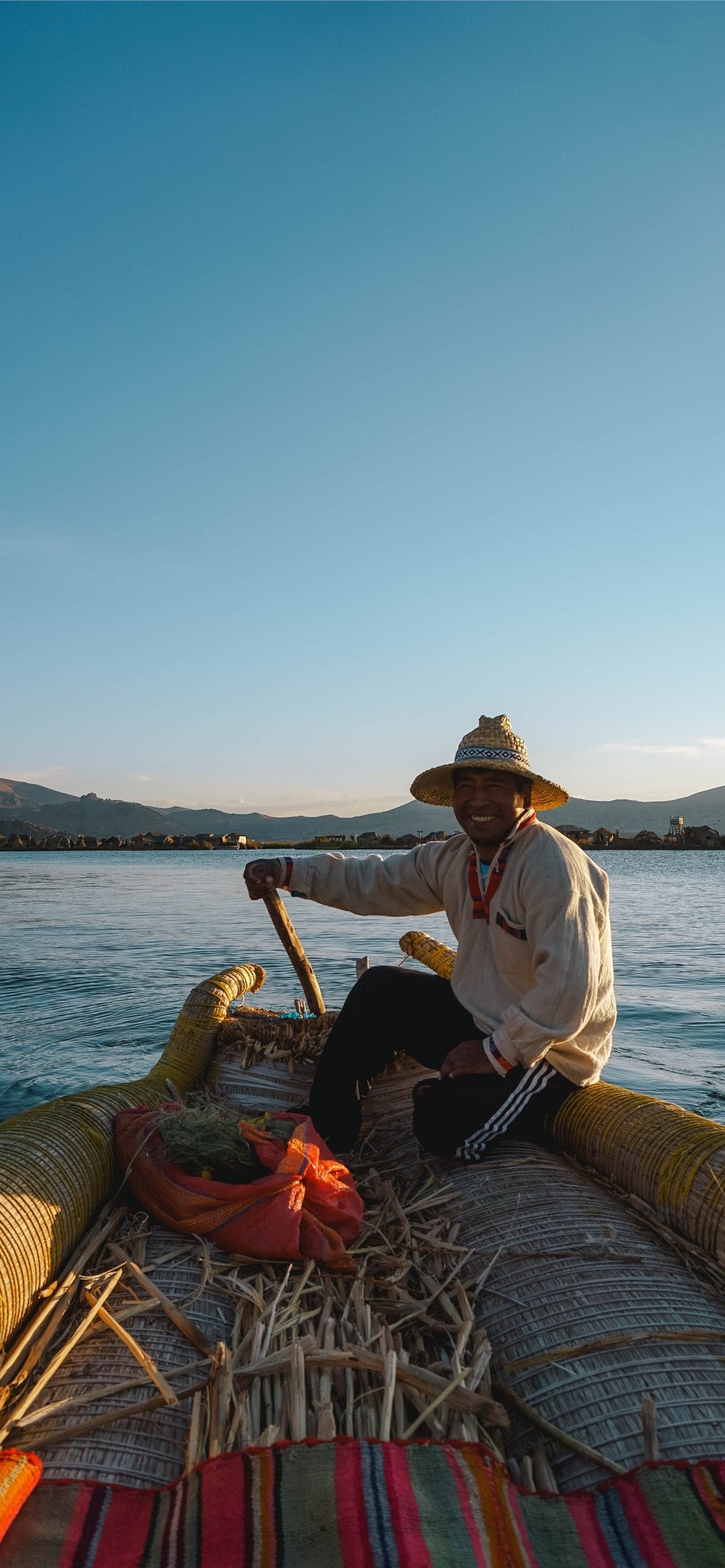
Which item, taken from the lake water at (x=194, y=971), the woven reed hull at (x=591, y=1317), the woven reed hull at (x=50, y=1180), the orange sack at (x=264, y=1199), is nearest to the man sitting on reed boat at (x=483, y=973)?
the woven reed hull at (x=591, y=1317)

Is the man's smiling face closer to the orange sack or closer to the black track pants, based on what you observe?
the black track pants

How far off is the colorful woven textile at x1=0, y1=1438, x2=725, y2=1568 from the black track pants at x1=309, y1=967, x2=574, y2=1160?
1332mm

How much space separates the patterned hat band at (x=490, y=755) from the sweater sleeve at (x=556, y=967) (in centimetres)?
37

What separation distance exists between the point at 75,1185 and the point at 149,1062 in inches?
170

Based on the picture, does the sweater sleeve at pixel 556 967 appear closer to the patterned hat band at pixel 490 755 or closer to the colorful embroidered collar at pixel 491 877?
the colorful embroidered collar at pixel 491 877

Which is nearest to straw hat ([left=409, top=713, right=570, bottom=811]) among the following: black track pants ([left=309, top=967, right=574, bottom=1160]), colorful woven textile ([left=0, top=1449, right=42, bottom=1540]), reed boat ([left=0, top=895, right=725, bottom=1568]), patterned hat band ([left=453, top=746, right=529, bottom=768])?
patterned hat band ([left=453, top=746, right=529, bottom=768])

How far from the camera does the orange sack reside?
2293 millimetres

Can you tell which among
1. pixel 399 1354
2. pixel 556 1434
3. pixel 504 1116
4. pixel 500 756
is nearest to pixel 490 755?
pixel 500 756

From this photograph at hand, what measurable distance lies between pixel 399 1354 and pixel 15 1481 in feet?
2.53

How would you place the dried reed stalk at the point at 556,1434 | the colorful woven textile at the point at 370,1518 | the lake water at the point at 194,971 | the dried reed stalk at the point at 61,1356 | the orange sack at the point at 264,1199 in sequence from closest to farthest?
1. the colorful woven textile at the point at 370,1518
2. the dried reed stalk at the point at 556,1434
3. the dried reed stalk at the point at 61,1356
4. the orange sack at the point at 264,1199
5. the lake water at the point at 194,971

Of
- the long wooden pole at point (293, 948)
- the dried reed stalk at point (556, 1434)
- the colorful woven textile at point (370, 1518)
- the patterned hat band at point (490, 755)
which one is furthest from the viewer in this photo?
the long wooden pole at point (293, 948)

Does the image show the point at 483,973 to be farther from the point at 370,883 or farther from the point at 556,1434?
the point at 556,1434

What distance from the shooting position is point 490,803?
2.97 m

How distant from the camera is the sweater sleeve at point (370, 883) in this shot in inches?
138
